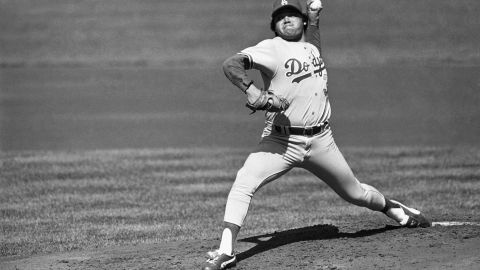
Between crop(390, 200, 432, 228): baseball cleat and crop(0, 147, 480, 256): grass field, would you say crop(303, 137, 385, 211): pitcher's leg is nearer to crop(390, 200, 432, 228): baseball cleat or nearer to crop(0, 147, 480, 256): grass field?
crop(390, 200, 432, 228): baseball cleat

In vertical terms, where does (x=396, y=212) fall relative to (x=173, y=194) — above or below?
above

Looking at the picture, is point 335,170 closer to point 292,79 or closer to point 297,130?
point 297,130

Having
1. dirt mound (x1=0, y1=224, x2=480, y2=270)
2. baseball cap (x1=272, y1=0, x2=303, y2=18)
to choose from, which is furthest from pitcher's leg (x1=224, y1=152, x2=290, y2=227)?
baseball cap (x1=272, y1=0, x2=303, y2=18)

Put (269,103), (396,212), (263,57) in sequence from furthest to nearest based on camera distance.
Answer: (396,212) < (263,57) < (269,103)

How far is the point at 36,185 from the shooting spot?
976cm

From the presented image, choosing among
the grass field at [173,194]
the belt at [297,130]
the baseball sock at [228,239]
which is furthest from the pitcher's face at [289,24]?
the grass field at [173,194]

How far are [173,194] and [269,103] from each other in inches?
162

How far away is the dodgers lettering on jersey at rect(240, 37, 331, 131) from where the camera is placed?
5.63 metres

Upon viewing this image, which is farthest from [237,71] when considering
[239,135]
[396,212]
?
[239,135]

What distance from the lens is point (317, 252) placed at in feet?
19.2

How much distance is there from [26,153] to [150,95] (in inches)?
230

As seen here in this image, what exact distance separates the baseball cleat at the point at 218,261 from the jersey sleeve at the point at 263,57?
1175 mm

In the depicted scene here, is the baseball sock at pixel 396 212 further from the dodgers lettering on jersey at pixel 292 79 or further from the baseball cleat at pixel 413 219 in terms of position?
the dodgers lettering on jersey at pixel 292 79

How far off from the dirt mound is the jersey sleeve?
1.20 m
